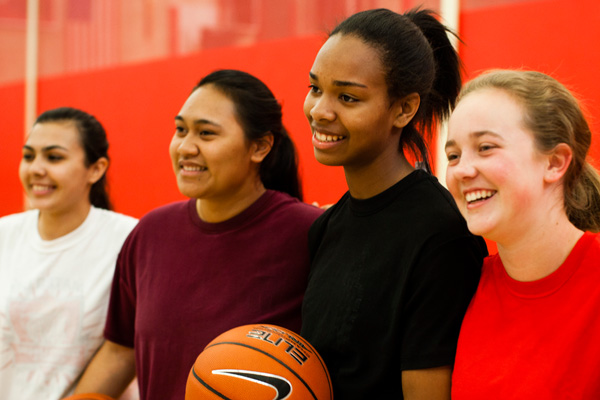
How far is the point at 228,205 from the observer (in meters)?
1.95

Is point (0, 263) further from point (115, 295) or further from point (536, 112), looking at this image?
point (536, 112)

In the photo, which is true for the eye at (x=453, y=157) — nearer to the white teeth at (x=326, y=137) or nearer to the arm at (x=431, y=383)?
the white teeth at (x=326, y=137)

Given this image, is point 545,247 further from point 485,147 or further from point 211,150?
point 211,150

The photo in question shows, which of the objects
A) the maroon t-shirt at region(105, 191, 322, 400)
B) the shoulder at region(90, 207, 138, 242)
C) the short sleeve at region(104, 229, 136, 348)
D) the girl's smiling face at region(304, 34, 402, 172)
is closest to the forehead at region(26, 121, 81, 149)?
the shoulder at region(90, 207, 138, 242)

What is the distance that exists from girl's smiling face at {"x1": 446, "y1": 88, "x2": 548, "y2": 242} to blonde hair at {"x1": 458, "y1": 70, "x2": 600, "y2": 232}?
22mm

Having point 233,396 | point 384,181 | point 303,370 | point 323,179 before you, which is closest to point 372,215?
point 384,181

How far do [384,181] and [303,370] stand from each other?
17.8 inches

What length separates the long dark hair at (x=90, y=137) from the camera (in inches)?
98.2

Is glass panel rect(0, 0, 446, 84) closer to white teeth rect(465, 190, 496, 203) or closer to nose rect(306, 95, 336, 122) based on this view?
nose rect(306, 95, 336, 122)

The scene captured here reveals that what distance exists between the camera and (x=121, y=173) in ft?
15.1

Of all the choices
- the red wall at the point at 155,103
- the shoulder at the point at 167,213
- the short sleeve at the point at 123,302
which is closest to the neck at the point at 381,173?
the shoulder at the point at 167,213

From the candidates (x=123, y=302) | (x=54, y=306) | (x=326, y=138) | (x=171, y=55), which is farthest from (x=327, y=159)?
(x=171, y=55)

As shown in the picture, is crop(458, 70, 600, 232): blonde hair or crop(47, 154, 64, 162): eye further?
crop(47, 154, 64, 162): eye

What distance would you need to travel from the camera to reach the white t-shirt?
2234mm
